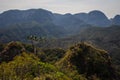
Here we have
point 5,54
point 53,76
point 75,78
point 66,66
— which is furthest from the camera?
point 5,54

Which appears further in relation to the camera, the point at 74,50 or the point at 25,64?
the point at 74,50

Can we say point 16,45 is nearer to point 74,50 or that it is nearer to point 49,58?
point 49,58

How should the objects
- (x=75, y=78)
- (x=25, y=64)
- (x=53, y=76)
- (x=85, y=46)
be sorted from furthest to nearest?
1. (x=85, y=46)
2. (x=75, y=78)
3. (x=25, y=64)
4. (x=53, y=76)

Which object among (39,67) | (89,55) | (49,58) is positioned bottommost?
(49,58)

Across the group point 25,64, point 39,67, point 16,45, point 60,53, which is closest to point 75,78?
point 39,67

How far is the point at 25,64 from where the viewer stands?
58.7m

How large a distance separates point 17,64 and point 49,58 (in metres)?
81.9

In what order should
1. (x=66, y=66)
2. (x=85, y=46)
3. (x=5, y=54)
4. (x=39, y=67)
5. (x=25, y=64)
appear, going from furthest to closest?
1. (x=5, y=54)
2. (x=85, y=46)
3. (x=66, y=66)
4. (x=39, y=67)
5. (x=25, y=64)

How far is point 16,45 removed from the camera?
130250mm

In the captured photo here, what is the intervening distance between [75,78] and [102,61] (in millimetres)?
32329

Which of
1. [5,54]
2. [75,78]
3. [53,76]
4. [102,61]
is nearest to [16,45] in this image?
[5,54]

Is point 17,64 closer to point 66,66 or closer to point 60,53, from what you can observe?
point 66,66

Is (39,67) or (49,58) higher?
(39,67)

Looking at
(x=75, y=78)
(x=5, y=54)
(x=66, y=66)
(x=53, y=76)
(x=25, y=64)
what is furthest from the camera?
(x=5, y=54)
